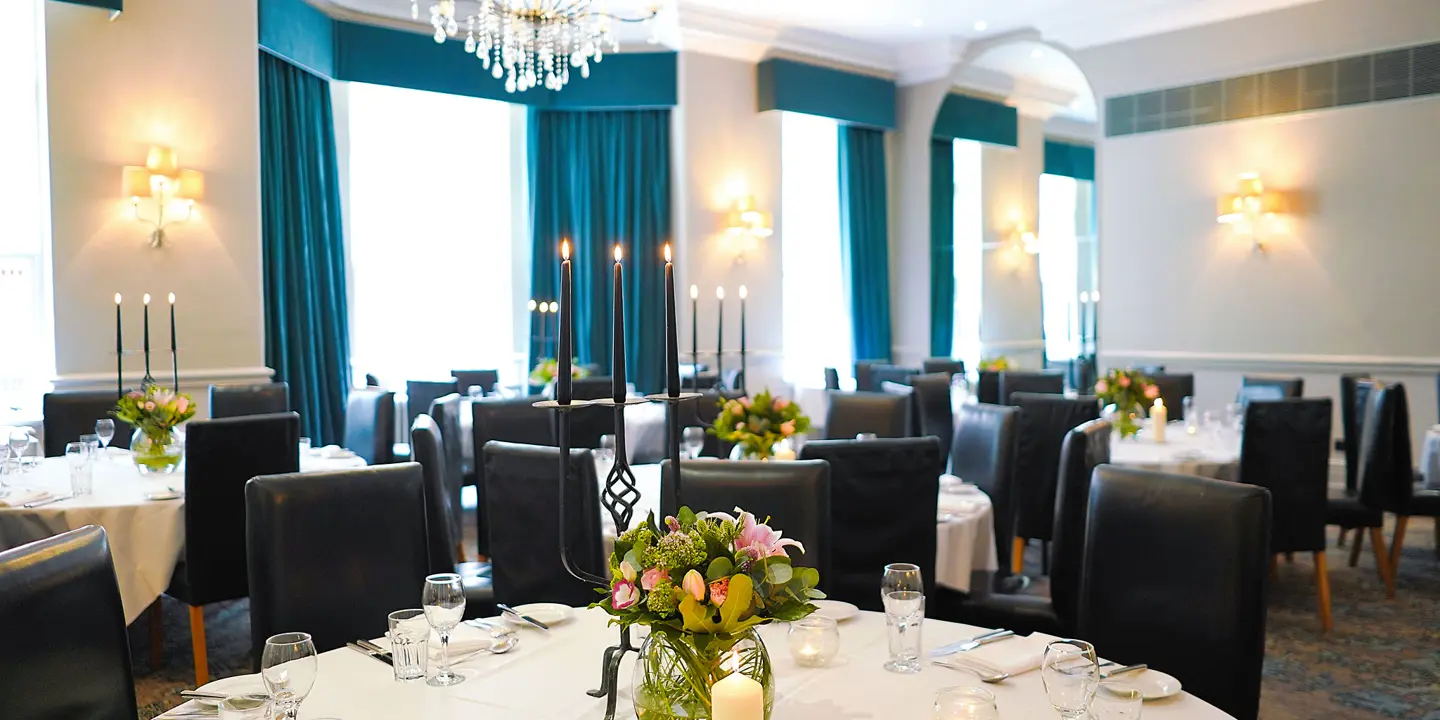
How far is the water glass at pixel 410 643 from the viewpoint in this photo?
1620 millimetres

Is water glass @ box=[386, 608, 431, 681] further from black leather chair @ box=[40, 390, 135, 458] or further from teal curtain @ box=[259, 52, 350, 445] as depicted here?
teal curtain @ box=[259, 52, 350, 445]

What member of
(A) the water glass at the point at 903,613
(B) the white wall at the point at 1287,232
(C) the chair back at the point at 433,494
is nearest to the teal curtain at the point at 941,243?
(B) the white wall at the point at 1287,232

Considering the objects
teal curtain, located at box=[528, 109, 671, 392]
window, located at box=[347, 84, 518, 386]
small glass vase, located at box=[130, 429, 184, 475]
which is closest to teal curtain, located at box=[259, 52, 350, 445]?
window, located at box=[347, 84, 518, 386]

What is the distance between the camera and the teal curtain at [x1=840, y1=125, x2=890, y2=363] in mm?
9430

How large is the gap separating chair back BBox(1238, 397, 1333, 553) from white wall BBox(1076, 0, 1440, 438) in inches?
135

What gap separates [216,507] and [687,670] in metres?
2.46

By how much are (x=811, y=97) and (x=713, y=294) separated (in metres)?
1.93

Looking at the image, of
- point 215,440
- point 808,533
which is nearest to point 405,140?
point 215,440

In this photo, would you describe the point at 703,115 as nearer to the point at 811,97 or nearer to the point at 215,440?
the point at 811,97

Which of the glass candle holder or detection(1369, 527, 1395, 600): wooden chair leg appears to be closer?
the glass candle holder

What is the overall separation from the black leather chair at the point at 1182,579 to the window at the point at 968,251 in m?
7.48

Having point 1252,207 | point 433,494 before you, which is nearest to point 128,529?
point 433,494

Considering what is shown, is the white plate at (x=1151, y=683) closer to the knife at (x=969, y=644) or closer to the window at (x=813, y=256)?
the knife at (x=969, y=644)

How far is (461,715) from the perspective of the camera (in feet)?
4.93
